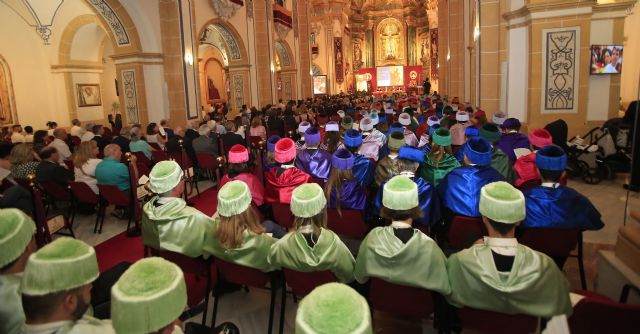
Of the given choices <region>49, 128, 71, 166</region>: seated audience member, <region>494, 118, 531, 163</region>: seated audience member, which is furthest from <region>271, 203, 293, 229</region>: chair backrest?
<region>49, 128, 71, 166</region>: seated audience member

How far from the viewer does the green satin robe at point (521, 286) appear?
87.0 inches

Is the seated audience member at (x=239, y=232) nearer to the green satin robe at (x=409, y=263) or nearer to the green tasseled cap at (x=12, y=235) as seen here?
the green satin robe at (x=409, y=263)

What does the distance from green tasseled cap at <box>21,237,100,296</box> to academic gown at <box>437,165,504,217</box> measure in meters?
3.06

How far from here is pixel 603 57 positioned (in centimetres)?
773

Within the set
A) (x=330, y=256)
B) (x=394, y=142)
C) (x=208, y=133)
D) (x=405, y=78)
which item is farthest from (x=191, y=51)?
(x=405, y=78)

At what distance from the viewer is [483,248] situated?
7.75ft

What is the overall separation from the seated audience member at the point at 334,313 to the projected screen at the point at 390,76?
36.5 m

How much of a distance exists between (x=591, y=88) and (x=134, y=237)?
8.45 meters

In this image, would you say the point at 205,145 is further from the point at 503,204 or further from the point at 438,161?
the point at 503,204

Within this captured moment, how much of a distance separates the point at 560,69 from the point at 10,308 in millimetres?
8808

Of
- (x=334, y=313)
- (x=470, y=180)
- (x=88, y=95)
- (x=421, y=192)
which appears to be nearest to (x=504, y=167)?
(x=470, y=180)

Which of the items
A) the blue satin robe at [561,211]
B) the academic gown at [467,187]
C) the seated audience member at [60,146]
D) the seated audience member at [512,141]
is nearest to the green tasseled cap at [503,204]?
the blue satin robe at [561,211]

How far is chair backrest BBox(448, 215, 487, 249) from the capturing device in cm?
344

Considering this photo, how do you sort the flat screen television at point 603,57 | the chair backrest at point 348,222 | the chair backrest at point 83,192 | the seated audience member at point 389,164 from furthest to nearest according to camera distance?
the flat screen television at point 603,57, the chair backrest at point 83,192, the seated audience member at point 389,164, the chair backrest at point 348,222
